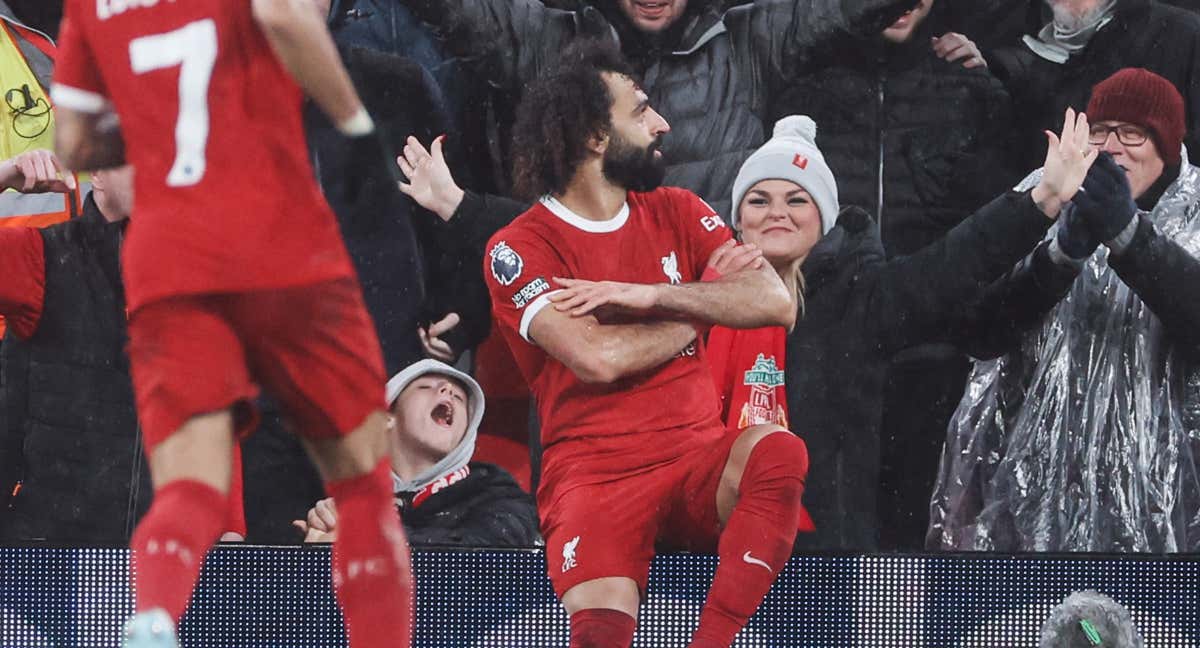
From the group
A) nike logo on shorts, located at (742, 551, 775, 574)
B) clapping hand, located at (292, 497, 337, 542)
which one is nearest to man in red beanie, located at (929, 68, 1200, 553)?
nike logo on shorts, located at (742, 551, 775, 574)

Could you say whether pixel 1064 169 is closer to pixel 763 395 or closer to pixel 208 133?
pixel 763 395

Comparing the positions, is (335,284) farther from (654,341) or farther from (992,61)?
(992,61)

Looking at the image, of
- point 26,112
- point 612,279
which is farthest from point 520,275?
point 26,112

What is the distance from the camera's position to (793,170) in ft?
14.4

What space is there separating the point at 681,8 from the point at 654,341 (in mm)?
1157

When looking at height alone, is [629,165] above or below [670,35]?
below

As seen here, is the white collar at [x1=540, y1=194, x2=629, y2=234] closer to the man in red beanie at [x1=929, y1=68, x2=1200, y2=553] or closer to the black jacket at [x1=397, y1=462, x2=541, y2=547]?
the black jacket at [x1=397, y1=462, x2=541, y2=547]

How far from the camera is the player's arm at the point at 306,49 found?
8.93ft

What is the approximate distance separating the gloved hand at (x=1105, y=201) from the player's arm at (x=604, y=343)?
121 centimetres

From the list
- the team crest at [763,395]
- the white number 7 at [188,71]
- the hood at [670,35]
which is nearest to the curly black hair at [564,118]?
the hood at [670,35]

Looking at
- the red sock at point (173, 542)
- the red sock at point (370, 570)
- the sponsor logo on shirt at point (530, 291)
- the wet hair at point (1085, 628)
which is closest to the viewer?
the red sock at point (173, 542)

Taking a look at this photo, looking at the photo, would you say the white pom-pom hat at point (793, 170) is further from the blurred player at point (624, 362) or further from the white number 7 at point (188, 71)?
the white number 7 at point (188, 71)

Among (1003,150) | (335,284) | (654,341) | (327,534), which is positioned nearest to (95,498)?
(327,534)

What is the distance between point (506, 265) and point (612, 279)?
240 mm
